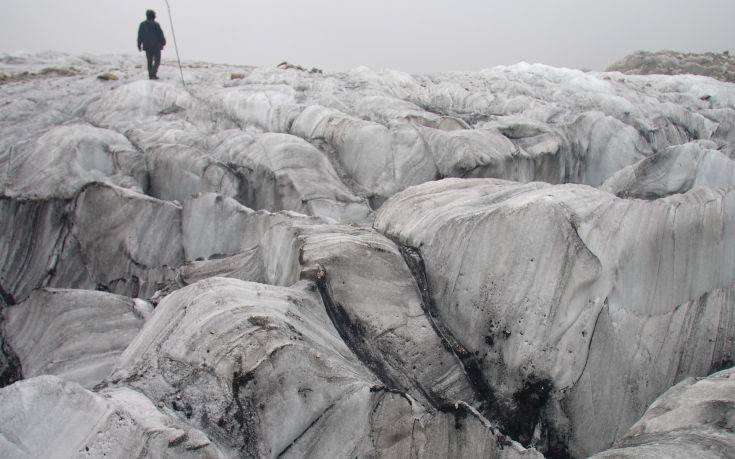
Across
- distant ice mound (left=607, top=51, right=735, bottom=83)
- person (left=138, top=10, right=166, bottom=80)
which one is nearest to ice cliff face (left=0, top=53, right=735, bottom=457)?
person (left=138, top=10, right=166, bottom=80)

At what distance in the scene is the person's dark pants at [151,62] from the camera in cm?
2334

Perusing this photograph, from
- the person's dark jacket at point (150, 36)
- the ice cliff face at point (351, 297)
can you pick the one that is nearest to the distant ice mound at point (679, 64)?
the ice cliff face at point (351, 297)

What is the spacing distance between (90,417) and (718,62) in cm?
7067

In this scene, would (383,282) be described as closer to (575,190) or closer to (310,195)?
(575,190)

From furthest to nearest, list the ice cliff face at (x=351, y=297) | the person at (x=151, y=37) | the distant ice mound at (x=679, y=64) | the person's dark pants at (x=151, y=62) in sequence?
the distant ice mound at (x=679, y=64) < the person's dark pants at (x=151, y=62) < the person at (x=151, y=37) < the ice cliff face at (x=351, y=297)

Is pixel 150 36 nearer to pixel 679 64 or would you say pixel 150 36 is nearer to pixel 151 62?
pixel 151 62

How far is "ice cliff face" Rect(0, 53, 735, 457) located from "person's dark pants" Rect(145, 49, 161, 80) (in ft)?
20.7

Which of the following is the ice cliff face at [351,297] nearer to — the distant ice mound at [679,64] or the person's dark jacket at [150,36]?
the person's dark jacket at [150,36]

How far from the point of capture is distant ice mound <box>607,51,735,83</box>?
5388 cm

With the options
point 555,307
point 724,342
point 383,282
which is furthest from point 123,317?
point 724,342

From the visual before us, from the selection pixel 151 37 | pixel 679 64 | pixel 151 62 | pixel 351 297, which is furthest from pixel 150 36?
pixel 679 64

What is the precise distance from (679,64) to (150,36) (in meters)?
59.7

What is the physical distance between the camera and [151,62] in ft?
78.0

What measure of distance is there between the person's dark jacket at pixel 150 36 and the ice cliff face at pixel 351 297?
6.23m
